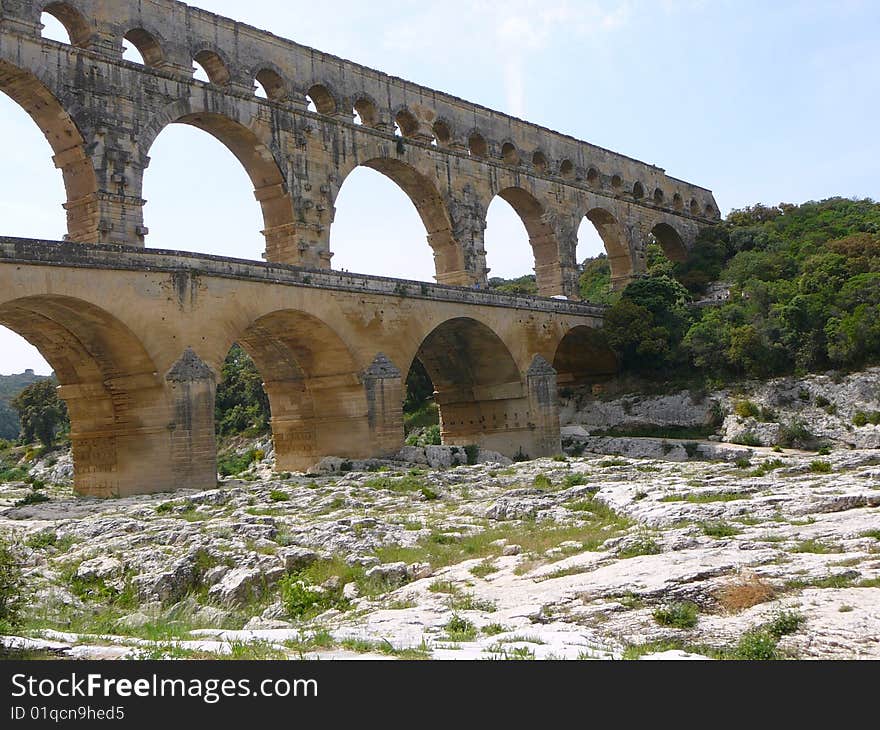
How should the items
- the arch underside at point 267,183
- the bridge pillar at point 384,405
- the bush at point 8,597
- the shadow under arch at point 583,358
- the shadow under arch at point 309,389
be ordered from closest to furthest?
the bush at point 8,597, the shadow under arch at point 309,389, the bridge pillar at point 384,405, the arch underside at point 267,183, the shadow under arch at point 583,358

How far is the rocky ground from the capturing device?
7.24 metres

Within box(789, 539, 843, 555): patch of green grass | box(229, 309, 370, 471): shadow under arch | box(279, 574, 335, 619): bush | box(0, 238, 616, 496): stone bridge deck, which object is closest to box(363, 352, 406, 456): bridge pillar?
box(0, 238, 616, 496): stone bridge deck

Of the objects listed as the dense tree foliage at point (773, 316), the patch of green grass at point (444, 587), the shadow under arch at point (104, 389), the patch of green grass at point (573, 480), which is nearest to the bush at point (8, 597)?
the patch of green grass at point (444, 587)

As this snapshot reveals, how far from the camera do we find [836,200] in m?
54.5

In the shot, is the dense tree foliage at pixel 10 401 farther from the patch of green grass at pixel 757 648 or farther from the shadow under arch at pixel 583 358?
the patch of green grass at pixel 757 648

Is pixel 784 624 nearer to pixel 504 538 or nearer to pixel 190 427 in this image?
pixel 504 538

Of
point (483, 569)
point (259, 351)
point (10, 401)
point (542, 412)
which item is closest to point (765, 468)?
point (483, 569)

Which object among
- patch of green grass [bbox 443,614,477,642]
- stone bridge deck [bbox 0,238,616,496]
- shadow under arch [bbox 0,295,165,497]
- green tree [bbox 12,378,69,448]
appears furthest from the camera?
green tree [bbox 12,378,69,448]

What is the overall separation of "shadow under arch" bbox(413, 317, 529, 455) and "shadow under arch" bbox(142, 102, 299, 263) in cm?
647

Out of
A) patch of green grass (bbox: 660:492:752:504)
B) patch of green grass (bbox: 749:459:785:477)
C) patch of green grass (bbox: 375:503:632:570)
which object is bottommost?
patch of green grass (bbox: 375:503:632:570)

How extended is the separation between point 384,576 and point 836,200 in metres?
51.1

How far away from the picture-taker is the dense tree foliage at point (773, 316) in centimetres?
3375

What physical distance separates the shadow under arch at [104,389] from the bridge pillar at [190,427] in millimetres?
259

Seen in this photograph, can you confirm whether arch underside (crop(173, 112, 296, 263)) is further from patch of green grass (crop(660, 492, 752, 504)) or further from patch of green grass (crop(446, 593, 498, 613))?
patch of green grass (crop(446, 593, 498, 613))
